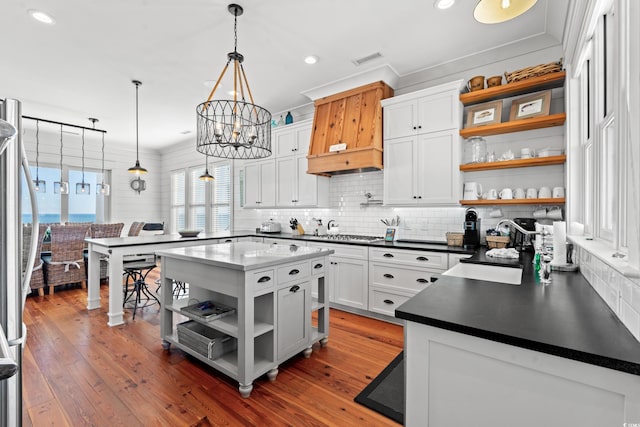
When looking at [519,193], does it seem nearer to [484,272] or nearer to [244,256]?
[484,272]

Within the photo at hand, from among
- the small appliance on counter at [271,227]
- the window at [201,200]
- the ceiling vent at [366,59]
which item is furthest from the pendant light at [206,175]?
the ceiling vent at [366,59]

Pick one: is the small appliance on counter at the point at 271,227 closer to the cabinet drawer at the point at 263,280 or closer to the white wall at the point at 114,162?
the cabinet drawer at the point at 263,280

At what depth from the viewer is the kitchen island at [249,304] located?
6.81ft

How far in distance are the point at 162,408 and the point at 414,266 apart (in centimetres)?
243

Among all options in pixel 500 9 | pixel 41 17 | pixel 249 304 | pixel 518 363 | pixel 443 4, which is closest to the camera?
pixel 518 363

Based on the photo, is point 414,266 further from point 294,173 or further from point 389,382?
point 294,173

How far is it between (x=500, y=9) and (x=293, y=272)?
202 cm

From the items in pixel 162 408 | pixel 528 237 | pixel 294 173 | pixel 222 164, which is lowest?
pixel 162 408

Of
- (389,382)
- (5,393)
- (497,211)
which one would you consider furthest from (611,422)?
(497,211)

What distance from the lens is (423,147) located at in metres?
3.35

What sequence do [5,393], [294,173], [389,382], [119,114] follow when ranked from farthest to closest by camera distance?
[119,114]
[294,173]
[389,382]
[5,393]

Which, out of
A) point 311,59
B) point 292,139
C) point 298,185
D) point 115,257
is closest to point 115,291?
point 115,257

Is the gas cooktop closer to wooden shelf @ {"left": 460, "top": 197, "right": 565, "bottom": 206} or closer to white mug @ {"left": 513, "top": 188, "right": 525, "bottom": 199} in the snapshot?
wooden shelf @ {"left": 460, "top": 197, "right": 565, "bottom": 206}

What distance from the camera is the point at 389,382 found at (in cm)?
221
